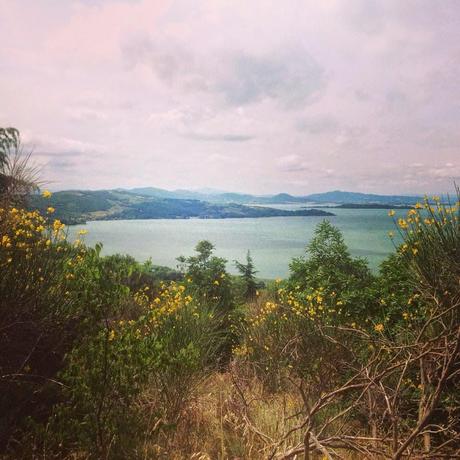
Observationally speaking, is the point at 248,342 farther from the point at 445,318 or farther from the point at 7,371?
the point at 7,371

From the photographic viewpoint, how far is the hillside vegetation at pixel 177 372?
2.47 metres

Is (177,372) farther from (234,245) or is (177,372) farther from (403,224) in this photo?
(234,245)

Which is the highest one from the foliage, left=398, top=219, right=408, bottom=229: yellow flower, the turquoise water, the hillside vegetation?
left=398, top=219, right=408, bottom=229: yellow flower

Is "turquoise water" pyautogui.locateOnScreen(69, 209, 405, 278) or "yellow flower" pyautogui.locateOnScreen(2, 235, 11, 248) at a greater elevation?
"yellow flower" pyautogui.locateOnScreen(2, 235, 11, 248)

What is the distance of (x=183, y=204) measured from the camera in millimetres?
149875

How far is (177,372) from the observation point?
3.81 m

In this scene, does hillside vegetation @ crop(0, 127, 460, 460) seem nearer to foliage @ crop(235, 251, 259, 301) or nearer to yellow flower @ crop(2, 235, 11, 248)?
yellow flower @ crop(2, 235, 11, 248)

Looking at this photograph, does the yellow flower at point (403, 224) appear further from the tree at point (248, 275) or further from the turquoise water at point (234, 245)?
the turquoise water at point (234, 245)

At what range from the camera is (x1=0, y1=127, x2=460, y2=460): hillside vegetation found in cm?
247

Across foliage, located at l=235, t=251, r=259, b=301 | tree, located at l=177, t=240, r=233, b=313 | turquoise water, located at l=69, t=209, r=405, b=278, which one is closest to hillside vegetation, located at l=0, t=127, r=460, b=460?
tree, located at l=177, t=240, r=233, b=313

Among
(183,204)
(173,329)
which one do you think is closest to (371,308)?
(173,329)

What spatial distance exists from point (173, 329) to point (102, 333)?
A: 95.0 inches

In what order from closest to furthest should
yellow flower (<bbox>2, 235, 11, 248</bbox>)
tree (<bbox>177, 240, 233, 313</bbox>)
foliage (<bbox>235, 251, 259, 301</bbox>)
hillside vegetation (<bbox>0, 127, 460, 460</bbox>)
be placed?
hillside vegetation (<bbox>0, 127, 460, 460</bbox>)
yellow flower (<bbox>2, 235, 11, 248</bbox>)
tree (<bbox>177, 240, 233, 313</bbox>)
foliage (<bbox>235, 251, 259, 301</bbox>)

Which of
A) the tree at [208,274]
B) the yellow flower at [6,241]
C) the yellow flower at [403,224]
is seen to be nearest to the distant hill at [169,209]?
the tree at [208,274]
